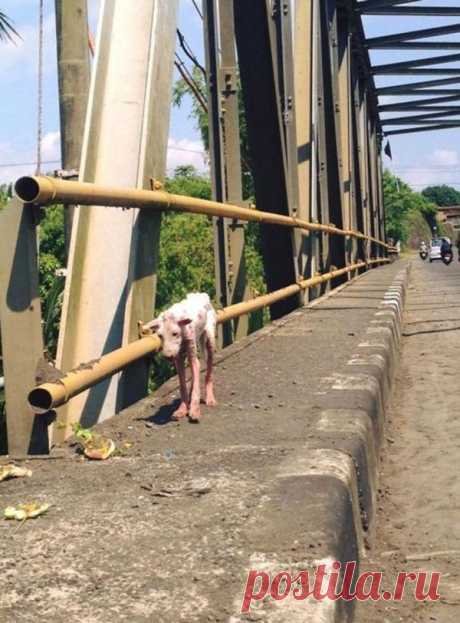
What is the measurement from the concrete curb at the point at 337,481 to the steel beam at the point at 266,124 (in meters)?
3.47

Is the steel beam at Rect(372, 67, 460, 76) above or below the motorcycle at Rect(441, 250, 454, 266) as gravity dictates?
above

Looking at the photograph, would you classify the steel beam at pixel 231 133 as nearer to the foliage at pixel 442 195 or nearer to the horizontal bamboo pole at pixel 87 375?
the horizontal bamboo pole at pixel 87 375

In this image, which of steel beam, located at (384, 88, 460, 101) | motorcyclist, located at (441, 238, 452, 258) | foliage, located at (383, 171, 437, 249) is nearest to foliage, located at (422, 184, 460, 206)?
foliage, located at (383, 171, 437, 249)

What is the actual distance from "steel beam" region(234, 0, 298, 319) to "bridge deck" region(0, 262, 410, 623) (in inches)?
159

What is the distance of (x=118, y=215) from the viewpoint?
3.49 metres

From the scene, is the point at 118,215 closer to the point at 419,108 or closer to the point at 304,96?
the point at 304,96

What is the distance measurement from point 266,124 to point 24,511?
5.38 m

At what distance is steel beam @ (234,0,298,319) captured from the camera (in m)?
6.90

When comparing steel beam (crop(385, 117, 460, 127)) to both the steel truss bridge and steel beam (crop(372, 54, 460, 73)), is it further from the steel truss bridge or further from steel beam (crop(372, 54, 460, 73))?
the steel truss bridge

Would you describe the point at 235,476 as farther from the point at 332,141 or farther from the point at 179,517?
the point at 332,141

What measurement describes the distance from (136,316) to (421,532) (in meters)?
1.29

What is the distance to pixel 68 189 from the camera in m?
2.62

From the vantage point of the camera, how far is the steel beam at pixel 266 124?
6.90m

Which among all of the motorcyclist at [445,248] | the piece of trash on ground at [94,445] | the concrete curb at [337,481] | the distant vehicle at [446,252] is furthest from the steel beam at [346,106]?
the motorcyclist at [445,248]
